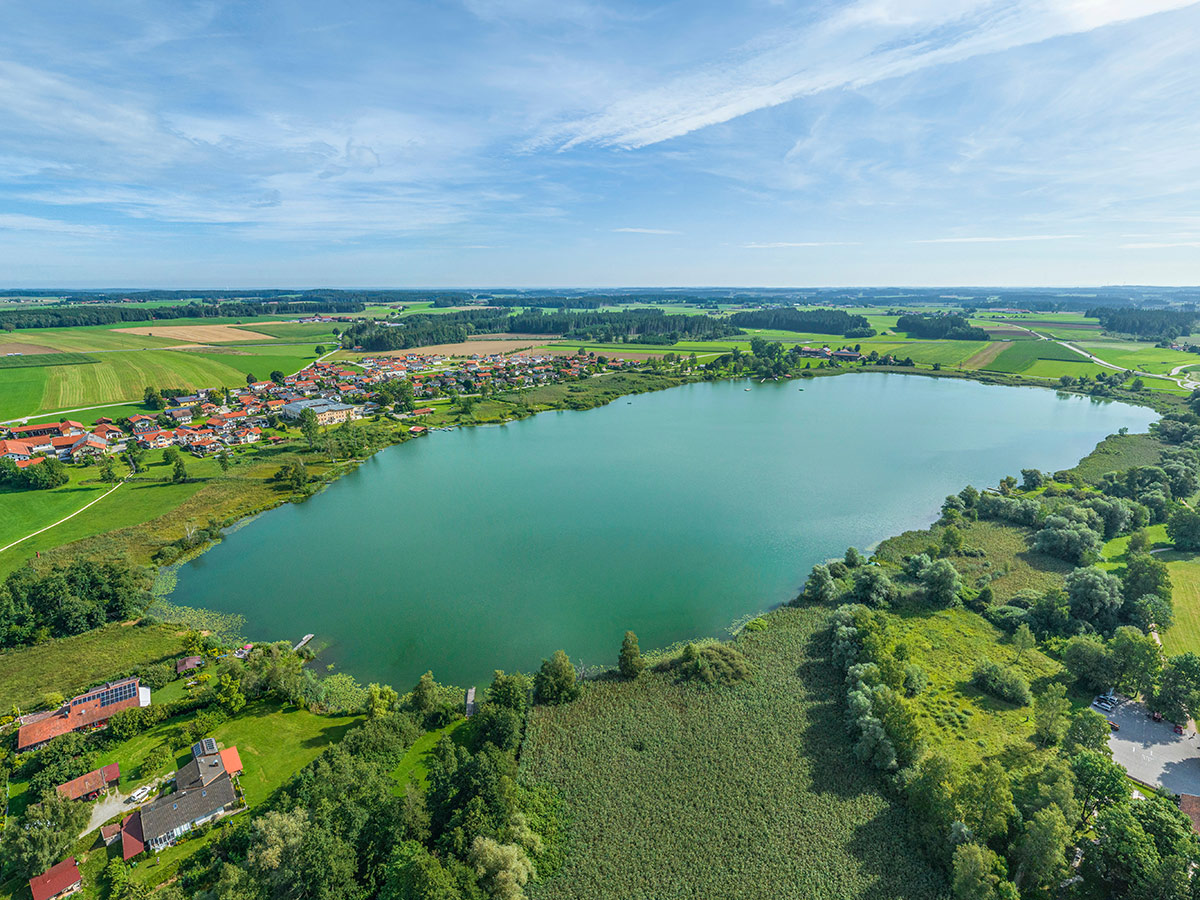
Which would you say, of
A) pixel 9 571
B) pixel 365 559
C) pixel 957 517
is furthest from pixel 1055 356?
pixel 9 571

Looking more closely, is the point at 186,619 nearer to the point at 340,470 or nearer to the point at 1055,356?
the point at 340,470

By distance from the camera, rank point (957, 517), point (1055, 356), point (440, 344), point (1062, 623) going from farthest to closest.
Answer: point (440, 344), point (1055, 356), point (957, 517), point (1062, 623)

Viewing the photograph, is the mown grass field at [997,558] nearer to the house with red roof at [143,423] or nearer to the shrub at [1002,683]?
the shrub at [1002,683]

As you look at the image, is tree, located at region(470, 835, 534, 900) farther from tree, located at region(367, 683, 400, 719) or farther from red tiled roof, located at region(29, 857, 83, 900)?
red tiled roof, located at region(29, 857, 83, 900)

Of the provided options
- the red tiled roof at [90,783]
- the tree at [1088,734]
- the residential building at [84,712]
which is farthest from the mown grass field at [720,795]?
the residential building at [84,712]

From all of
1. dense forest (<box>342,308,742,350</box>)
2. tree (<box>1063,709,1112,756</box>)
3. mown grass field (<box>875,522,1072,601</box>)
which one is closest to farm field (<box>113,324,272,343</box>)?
dense forest (<box>342,308,742,350</box>)

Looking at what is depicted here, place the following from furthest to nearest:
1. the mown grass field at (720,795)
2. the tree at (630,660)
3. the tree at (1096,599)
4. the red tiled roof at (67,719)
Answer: the tree at (1096,599)
the tree at (630,660)
the red tiled roof at (67,719)
the mown grass field at (720,795)

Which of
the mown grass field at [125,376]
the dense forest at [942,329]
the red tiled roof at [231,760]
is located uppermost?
the dense forest at [942,329]

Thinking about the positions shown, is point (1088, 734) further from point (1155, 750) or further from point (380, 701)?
point (380, 701)
